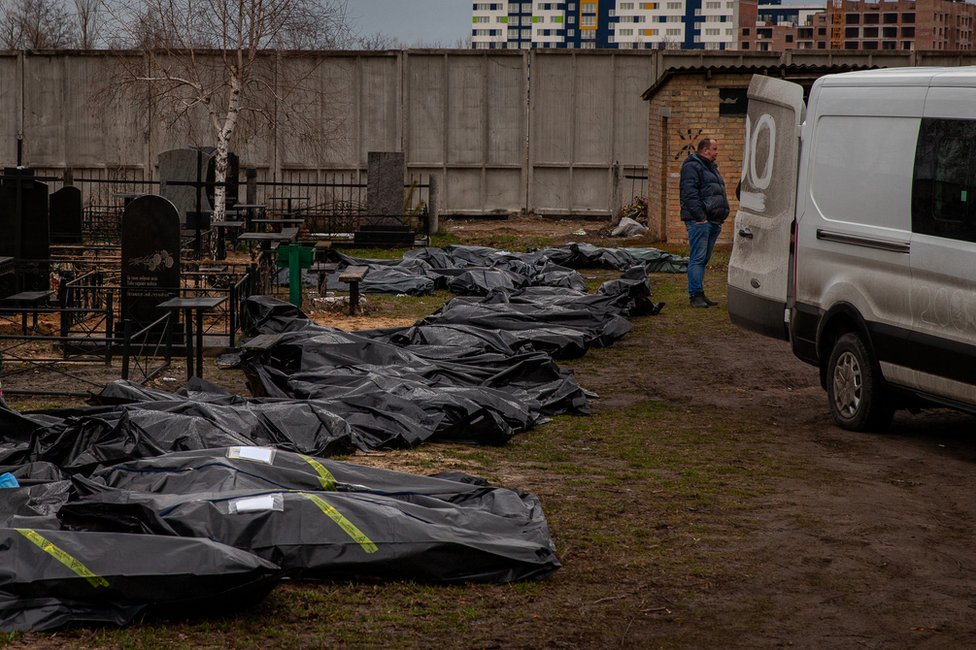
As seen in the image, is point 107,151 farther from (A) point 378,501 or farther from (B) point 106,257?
(A) point 378,501

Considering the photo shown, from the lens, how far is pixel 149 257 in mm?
13133

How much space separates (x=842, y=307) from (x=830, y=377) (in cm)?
67

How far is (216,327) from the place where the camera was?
15.1 metres

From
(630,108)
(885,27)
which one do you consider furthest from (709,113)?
(885,27)

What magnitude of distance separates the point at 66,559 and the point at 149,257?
27.1 feet

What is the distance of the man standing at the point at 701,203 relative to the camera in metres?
16.7

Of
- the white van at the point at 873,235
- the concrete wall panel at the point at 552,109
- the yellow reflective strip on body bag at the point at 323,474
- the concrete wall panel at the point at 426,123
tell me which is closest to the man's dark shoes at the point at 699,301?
the white van at the point at 873,235

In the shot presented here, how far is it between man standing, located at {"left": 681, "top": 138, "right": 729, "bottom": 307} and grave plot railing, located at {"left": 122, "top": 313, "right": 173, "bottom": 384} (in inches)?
286

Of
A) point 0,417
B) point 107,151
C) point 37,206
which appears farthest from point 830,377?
point 107,151

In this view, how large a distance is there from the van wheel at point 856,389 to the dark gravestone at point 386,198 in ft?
52.3

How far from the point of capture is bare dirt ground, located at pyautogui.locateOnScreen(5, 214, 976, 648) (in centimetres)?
542

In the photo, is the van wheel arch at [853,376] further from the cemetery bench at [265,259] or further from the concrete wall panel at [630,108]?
the concrete wall panel at [630,108]

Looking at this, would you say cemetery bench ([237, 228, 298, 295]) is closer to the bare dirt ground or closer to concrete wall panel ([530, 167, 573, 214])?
the bare dirt ground

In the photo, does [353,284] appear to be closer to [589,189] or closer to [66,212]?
[66,212]
